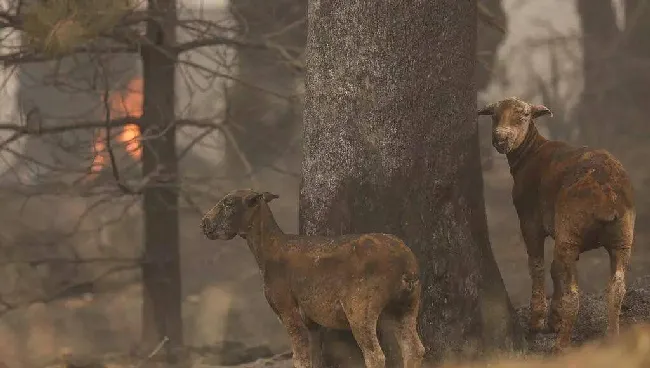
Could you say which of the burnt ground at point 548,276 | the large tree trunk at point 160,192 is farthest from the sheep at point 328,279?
the large tree trunk at point 160,192

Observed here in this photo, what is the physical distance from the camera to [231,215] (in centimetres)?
472

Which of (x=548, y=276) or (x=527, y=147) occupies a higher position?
(x=527, y=147)

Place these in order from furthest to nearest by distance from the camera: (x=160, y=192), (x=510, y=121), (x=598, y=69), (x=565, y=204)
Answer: (x=598, y=69) < (x=160, y=192) < (x=510, y=121) < (x=565, y=204)

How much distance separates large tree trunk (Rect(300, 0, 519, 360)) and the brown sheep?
1.43 feet

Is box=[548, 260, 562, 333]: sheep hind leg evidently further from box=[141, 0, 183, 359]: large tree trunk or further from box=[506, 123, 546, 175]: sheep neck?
box=[141, 0, 183, 359]: large tree trunk

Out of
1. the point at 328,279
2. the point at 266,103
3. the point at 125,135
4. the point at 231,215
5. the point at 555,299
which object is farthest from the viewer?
the point at 266,103

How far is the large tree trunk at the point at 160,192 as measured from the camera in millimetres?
10164

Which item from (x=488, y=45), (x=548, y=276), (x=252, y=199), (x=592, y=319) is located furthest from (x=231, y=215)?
(x=488, y=45)

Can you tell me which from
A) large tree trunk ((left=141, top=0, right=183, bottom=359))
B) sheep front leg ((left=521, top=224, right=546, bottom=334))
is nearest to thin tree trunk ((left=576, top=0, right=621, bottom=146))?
large tree trunk ((left=141, top=0, right=183, bottom=359))

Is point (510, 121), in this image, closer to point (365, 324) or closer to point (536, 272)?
point (536, 272)

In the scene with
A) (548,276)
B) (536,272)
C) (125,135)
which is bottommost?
(548,276)

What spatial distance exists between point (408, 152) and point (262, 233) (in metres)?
1.01

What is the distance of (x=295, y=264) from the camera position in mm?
4504

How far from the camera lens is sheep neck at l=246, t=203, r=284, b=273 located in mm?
4711
